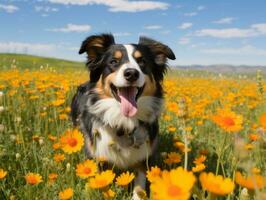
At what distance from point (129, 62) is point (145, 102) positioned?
16.2 inches

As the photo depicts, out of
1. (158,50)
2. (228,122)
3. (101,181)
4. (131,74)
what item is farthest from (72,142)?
(158,50)

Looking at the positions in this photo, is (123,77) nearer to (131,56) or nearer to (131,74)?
(131,74)

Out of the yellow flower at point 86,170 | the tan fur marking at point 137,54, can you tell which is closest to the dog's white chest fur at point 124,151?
the tan fur marking at point 137,54

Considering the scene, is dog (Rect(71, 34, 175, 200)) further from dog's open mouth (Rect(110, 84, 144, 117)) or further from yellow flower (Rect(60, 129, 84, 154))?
yellow flower (Rect(60, 129, 84, 154))

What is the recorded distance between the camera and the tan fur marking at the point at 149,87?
11.3 ft

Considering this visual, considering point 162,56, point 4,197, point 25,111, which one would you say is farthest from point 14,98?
point 4,197

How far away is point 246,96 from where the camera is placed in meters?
5.80

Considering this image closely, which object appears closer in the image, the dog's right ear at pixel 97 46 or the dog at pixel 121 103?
the dog at pixel 121 103

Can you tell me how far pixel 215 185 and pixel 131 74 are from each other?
213 centimetres

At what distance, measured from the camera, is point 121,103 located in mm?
3379

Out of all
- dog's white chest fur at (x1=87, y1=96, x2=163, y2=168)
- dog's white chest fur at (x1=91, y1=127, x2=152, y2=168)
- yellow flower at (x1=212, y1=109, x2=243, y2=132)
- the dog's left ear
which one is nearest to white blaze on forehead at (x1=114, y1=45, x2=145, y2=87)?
dog's white chest fur at (x1=87, y1=96, x2=163, y2=168)

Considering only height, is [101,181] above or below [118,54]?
below

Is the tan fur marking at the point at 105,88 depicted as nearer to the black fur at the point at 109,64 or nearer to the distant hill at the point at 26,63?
the black fur at the point at 109,64

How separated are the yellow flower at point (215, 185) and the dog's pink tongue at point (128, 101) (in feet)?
7.44
